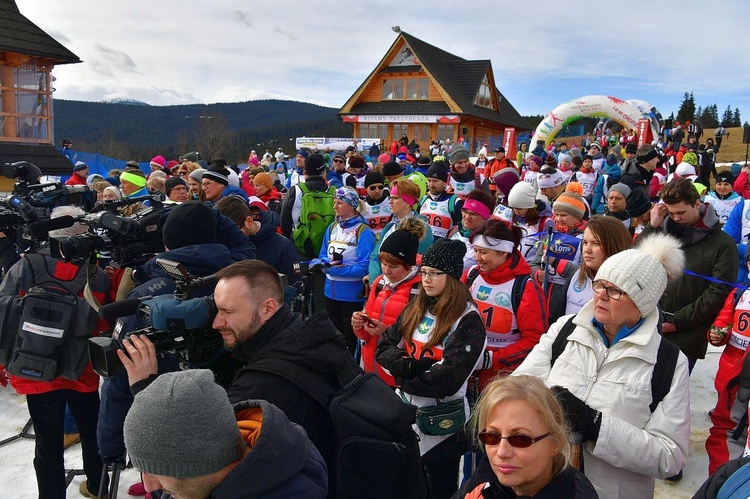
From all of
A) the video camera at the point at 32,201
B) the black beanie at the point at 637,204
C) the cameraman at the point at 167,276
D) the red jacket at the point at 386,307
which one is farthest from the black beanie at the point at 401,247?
the black beanie at the point at 637,204

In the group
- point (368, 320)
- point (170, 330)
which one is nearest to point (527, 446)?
point (170, 330)

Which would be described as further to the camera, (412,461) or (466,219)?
(466,219)

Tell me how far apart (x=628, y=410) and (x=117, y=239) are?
276 cm

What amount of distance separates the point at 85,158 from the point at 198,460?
28069 millimetres

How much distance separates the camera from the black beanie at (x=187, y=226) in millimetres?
3018

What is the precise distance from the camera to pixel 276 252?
4859mm

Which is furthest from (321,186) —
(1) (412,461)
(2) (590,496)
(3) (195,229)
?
(2) (590,496)

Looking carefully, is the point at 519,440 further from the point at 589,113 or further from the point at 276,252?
the point at 589,113

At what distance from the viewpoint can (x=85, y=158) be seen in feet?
84.3

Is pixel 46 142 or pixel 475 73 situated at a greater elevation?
pixel 475 73

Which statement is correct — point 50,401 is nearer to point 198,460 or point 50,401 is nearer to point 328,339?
point 328,339

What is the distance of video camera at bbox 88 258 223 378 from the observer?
Result: 2.10 m

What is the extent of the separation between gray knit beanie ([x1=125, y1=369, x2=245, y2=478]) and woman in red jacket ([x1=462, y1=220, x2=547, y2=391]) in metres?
2.06

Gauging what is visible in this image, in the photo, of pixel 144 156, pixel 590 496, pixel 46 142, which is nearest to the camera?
pixel 590 496
